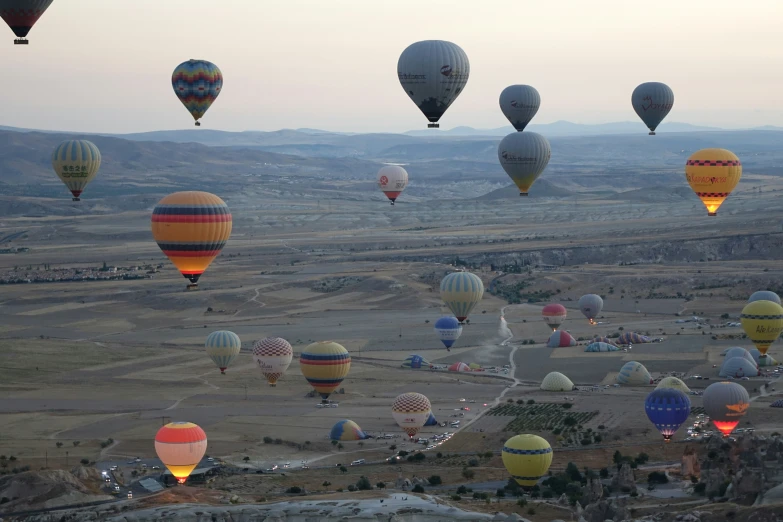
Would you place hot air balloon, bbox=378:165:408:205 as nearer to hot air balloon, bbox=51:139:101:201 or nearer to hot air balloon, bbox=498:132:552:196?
hot air balloon, bbox=51:139:101:201

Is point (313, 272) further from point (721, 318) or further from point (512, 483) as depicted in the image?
point (512, 483)

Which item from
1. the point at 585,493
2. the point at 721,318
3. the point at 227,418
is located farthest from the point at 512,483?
the point at 721,318

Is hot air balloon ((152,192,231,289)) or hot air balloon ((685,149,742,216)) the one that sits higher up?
hot air balloon ((685,149,742,216))

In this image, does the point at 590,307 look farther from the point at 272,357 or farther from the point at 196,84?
the point at 196,84

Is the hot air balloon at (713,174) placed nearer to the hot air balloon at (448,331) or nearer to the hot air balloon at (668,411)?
the hot air balloon at (448,331)

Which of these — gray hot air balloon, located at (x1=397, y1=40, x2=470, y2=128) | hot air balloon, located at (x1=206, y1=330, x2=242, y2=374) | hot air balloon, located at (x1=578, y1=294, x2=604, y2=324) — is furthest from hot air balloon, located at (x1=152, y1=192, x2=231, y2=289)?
hot air balloon, located at (x1=578, y1=294, x2=604, y2=324)

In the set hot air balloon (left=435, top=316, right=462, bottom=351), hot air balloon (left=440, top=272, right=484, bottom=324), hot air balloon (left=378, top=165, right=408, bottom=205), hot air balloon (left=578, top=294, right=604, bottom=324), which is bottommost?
hot air balloon (left=435, top=316, right=462, bottom=351)

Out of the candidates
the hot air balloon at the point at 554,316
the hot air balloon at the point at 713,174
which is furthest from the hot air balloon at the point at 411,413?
the hot air balloon at the point at 554,316
